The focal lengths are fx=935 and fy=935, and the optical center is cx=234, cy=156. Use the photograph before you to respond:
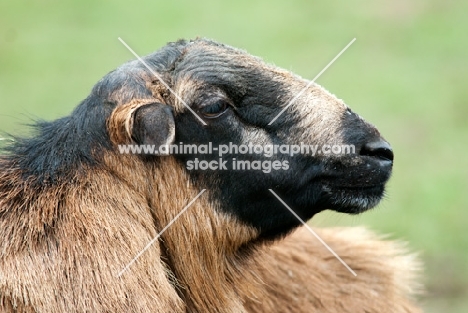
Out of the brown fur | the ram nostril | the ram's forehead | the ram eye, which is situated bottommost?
the brown fur

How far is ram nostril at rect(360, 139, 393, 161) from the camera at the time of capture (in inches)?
257

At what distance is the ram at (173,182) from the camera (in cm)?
619

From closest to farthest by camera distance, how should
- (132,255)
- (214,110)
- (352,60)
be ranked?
(132,255) → (214,110) → (352,60)

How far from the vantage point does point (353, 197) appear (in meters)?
6.62

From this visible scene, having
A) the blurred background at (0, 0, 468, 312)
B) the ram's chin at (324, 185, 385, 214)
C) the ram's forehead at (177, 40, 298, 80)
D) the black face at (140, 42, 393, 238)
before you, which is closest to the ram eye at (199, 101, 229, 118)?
the black face at (140, 42, 393, 238)

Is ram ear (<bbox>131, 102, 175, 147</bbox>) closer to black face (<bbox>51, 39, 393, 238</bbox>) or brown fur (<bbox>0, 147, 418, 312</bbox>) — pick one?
black face (<bbox>51, 39, 393, 238</bbox>)

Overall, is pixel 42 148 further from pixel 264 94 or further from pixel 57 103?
pixel 57 103

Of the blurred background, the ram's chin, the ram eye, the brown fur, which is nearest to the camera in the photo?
the brown fur

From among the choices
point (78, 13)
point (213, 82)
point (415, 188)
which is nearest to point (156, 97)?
point (213, 82)

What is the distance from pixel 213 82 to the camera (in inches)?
254

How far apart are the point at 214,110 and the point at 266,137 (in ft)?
1.39

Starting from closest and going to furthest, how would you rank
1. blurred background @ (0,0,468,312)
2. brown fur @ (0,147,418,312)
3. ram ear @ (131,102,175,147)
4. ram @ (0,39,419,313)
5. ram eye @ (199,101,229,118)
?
brown fur @ (0,147,418,312) < ram @ (0,39,419,313) < ram ear @ (131,102,175,147) < ram eye @ (199,101,229,118) < blurred background @ (0,0,468,312)

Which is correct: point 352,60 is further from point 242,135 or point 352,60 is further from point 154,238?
point 154,238

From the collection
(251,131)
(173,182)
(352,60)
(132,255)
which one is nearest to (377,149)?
(251,131)
